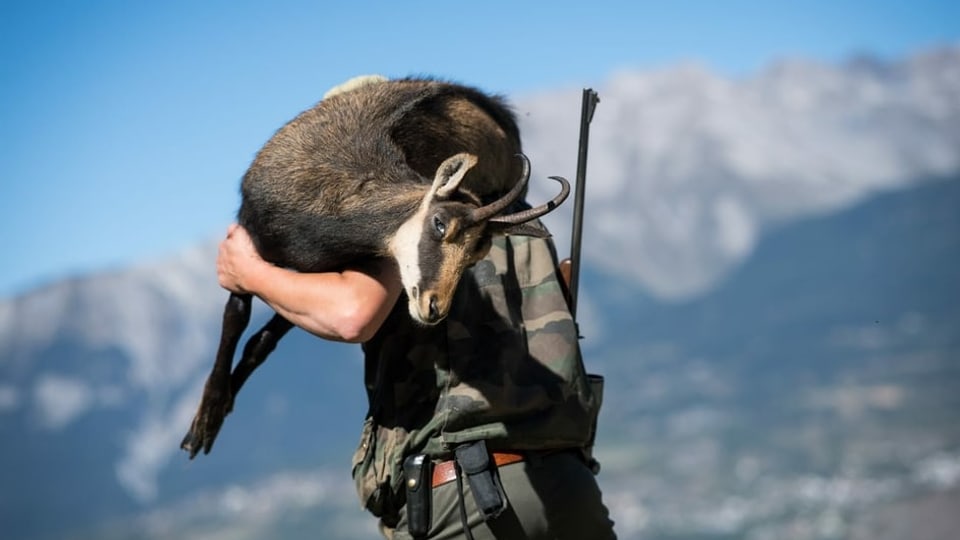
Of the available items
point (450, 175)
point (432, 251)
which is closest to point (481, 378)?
point (432, 251)

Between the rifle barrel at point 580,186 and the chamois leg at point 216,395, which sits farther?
the chamois leg at point 216,395

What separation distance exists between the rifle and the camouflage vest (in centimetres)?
53

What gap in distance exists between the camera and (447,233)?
473 centimetres

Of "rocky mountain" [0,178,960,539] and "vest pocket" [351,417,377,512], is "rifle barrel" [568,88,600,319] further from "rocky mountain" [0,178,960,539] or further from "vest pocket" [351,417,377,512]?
"rocky mountain" [0,178,960,539]

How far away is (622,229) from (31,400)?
64.3m

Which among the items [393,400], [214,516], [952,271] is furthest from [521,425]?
[952,271]

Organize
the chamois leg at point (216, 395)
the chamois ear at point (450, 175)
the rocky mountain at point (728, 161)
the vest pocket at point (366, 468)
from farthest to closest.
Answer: the rocky mountain at point (728, 161), the chamois leg at point (216, 395), the vest pocket at point (366, 468), the chamois ear at point (450, 175)

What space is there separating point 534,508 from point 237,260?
5.92 ft

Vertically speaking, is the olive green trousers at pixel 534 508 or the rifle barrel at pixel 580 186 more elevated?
the rifle barrel at pixel 580 186

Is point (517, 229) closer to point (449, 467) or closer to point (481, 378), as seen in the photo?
point (481, 378)

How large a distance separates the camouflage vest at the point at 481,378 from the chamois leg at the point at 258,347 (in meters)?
1.30

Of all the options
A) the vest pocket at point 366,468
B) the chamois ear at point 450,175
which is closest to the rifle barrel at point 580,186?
the chamois ear at point 450,175

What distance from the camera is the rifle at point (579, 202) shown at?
5.80 m

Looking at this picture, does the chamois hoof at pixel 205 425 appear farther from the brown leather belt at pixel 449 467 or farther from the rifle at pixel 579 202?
the rifle at pixel 579 202
